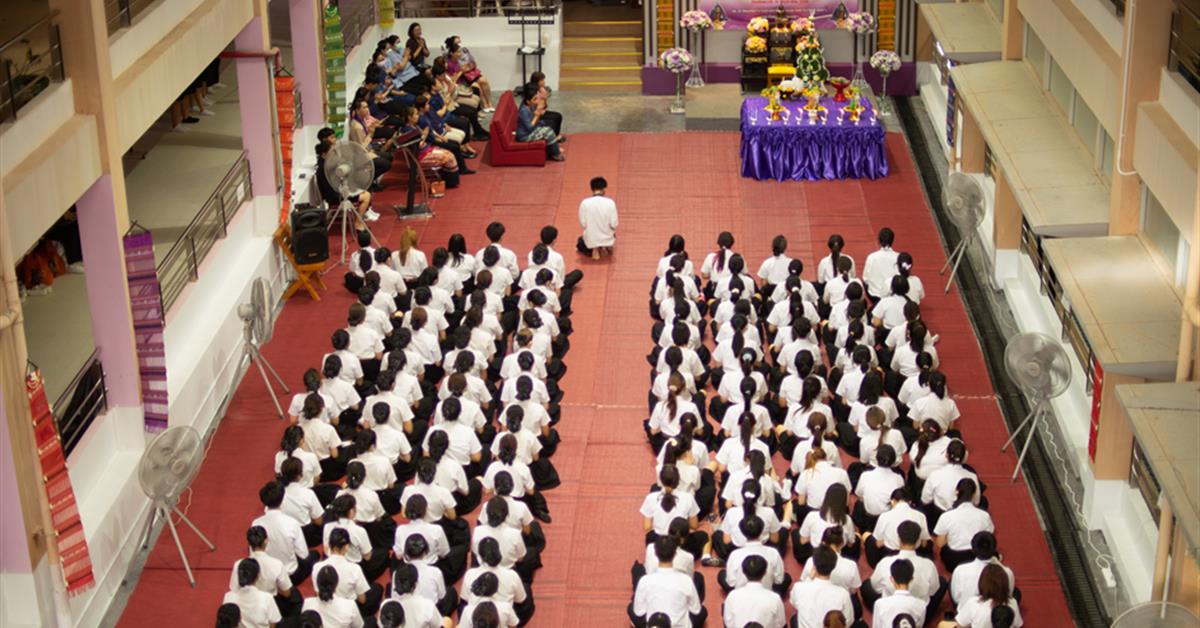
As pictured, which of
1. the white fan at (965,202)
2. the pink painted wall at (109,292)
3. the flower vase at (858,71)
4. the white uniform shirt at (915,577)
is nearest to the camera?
the white uniform shirt at (915,577)

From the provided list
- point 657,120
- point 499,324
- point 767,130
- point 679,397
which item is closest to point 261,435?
point 499,324

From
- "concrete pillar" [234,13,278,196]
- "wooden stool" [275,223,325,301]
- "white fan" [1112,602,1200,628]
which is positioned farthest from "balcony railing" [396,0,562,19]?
"white fan" [1112,602,1200,628]

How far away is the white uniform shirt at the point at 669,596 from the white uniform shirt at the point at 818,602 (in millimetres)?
844

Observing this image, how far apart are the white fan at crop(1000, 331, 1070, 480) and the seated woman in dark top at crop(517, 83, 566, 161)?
10785 mm

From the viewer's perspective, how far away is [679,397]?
16547mm

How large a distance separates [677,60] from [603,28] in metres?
3.74

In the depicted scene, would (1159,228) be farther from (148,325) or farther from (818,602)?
(148,325)

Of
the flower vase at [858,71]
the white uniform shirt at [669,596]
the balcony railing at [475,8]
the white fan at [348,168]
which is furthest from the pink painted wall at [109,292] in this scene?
the flower vase at [858,71]

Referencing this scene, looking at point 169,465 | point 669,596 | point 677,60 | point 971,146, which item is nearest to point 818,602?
point 669,596

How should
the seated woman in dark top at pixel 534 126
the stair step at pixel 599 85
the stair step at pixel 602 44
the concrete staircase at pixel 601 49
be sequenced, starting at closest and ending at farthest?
the seated woman in dark top at pixel 534 126, the stair step at pixel 599 85, the concrete staircase at pixel 601 49, the stair step at pixel 602 44

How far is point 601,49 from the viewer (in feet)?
96.7

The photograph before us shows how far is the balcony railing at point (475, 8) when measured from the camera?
28.5m

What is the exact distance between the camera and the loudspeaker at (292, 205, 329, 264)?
20.0m

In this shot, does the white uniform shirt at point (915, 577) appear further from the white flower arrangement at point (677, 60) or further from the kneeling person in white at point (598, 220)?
the white flower arrangement at point (677, 60)
